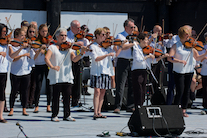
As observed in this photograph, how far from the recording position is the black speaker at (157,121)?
14.4ft

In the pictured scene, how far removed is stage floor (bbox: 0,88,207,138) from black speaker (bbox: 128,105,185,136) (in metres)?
0.28

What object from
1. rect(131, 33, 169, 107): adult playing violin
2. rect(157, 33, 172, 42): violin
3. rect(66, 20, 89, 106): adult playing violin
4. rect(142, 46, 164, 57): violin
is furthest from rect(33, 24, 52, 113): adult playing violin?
rect(157, 33, 172, 42): violin

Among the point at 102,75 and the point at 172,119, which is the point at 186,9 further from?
the point at 172,119

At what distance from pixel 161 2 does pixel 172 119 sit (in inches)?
313

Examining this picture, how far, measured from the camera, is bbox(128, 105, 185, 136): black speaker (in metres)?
4.38

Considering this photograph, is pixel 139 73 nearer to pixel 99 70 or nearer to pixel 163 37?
pixel 99 70

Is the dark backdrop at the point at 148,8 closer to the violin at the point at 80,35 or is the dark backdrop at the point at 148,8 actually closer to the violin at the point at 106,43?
the violin at the point at 80,35

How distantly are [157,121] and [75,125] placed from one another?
155 centimetres

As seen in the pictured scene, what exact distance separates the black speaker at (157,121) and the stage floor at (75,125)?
276 mm

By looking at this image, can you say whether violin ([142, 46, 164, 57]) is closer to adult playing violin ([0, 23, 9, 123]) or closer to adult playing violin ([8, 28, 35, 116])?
adult playing violin ([8, 28, 35, 116])

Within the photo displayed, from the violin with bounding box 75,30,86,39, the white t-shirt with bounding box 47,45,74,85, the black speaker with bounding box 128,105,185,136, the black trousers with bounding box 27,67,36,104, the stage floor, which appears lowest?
the stage floor

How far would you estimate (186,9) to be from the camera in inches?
452

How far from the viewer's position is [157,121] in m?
4.44

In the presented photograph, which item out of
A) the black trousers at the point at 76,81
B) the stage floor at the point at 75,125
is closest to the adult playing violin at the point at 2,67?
the stage floor at the point at 75,125
